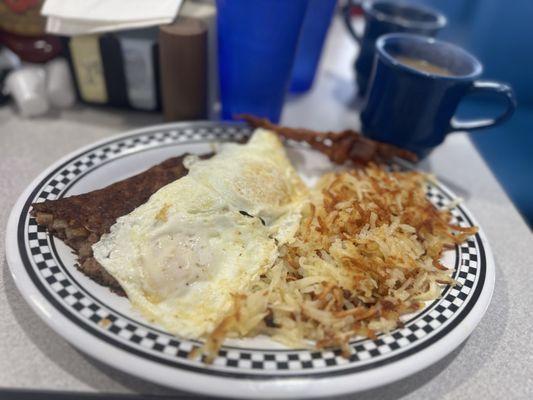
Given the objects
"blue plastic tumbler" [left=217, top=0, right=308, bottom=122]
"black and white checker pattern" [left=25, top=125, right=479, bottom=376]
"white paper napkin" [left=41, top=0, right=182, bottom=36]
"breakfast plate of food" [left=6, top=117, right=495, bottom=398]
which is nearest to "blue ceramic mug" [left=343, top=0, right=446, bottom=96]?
"blue plastic tumbler" [left=217, top=0, right=308, bottom=122]

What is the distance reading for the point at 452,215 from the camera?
1354 mm

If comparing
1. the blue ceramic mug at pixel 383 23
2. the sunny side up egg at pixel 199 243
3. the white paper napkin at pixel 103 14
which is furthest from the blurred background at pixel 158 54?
the sunny side up egg at pixel 199 243

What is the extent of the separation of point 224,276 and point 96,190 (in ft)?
1.48

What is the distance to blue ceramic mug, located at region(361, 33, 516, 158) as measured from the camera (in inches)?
56.6

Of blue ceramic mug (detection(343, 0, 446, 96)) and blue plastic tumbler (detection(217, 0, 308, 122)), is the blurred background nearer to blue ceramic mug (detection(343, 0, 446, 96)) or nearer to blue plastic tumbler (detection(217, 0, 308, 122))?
blue plastic tumbler (detection(217, 0, 308, 122))

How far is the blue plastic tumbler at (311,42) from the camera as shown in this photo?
1.87 metres

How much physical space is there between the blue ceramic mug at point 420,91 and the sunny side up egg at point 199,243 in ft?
1.70

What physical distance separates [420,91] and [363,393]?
98 cm

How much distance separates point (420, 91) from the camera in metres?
1.45

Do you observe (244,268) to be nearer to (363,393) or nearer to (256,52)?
(363,393)

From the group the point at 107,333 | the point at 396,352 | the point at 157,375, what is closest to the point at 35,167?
the point at 107,333

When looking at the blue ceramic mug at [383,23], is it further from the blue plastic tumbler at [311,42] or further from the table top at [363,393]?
the table top at [363,393]

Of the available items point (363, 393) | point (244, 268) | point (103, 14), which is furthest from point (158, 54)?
point (363, 393)

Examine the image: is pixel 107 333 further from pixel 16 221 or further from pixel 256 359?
pixel 16 221
